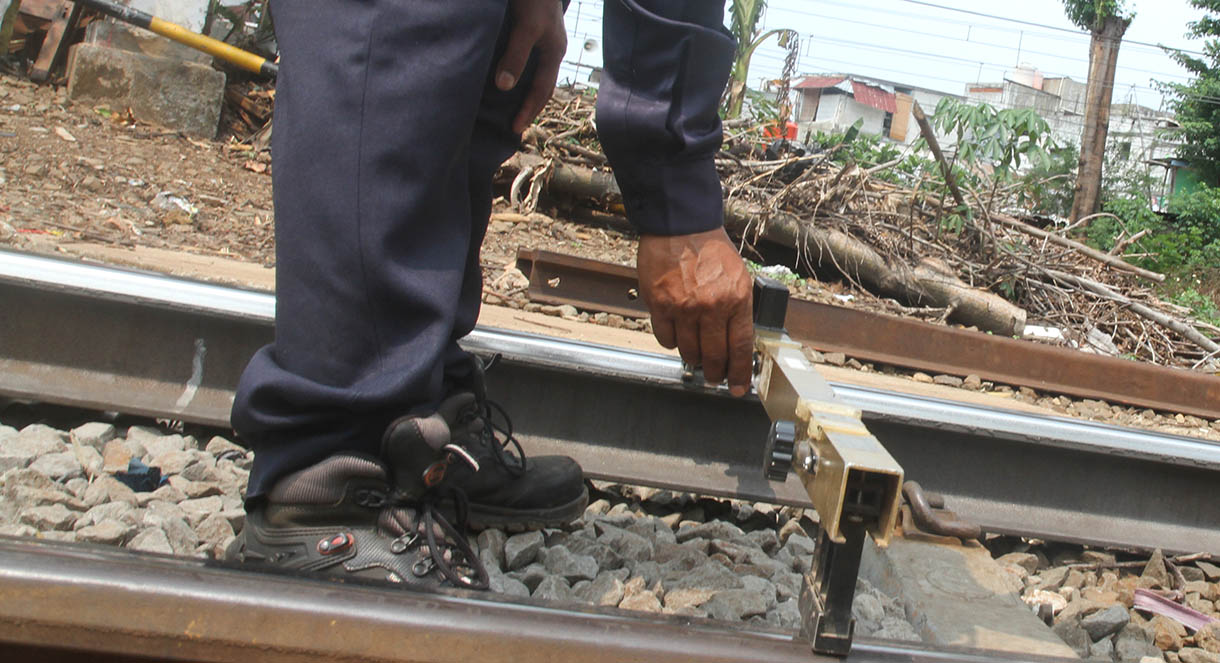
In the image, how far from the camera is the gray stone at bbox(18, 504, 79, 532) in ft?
5.45

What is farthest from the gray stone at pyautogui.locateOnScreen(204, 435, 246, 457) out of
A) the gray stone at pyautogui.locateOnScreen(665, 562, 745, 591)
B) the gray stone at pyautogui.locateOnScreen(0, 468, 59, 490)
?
the gray stone at pyautogui.locateOnScreen(665, 562, 745, 591)

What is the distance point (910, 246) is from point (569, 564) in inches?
245

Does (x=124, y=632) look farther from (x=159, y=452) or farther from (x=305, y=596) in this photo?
(x=159, y=452)

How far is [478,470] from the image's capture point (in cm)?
160

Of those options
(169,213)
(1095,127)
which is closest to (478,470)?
(169,213)

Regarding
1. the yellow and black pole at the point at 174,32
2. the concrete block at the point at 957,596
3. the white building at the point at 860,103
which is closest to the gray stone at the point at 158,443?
the concrete block at the point at 957,596

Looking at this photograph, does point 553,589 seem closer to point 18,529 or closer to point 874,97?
point 18,529

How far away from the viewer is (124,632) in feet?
3.11

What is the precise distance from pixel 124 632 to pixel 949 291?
645 centimetres

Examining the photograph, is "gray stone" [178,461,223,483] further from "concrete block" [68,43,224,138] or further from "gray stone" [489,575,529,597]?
"concrete block" [68,43,224,138]

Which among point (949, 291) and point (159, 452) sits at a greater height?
point (949, 291)

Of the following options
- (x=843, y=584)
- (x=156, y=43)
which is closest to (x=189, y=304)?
(x=843, y=584)

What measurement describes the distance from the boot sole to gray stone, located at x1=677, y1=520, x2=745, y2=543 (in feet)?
0.90

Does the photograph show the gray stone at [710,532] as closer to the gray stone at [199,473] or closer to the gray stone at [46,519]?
the gray stone at [199,473]
